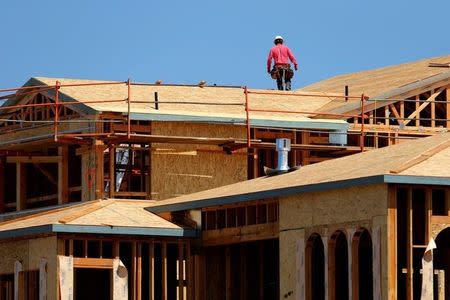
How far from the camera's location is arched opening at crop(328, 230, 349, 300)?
40469mm

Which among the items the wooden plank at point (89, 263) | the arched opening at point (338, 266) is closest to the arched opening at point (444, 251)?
the arched opening at point (338, 266)

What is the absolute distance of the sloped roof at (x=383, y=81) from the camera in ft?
175

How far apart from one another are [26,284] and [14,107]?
6828mm

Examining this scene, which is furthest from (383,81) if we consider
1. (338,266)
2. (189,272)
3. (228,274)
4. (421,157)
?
Result: (421,157)

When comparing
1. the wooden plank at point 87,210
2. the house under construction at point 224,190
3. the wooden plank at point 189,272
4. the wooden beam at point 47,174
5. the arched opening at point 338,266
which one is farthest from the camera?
the wooden beam at point 47,174

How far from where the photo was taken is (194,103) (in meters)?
51.4

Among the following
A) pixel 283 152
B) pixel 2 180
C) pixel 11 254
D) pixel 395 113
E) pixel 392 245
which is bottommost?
pixel 11 254

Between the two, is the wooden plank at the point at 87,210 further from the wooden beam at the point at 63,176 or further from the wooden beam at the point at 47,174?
the wooden beam at the point at 47,174

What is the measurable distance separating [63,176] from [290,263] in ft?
37.0

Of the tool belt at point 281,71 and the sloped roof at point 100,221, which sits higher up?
the tool belt at point 281,71

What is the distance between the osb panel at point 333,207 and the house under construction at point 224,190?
43 mm

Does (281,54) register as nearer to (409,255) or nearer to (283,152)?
(283,152)

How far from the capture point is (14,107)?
5166 cm

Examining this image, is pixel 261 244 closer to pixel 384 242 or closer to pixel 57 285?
pixel 57 285
